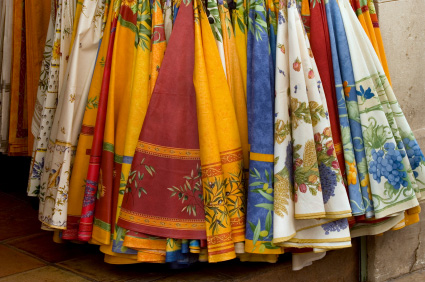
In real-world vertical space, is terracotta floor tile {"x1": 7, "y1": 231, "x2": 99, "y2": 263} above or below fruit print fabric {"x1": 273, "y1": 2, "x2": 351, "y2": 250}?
below

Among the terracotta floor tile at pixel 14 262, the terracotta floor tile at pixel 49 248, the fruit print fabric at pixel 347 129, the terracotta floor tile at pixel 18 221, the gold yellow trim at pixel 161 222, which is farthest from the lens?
the terracotta floor tile at pixel 18 221

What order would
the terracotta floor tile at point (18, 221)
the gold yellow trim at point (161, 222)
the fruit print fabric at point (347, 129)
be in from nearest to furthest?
1. the gold yellow trim at point (161, 222)
2. the fruit print fabric at point (347, 129)
3. the terracotta floor tile at point (18, 221)

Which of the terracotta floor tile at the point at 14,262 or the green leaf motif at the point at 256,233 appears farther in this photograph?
the terracotta floor tile at the point at 14,262

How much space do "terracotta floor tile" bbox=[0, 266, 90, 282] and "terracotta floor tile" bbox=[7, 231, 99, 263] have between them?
0.10 metres

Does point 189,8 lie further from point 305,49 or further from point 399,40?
point 399,40

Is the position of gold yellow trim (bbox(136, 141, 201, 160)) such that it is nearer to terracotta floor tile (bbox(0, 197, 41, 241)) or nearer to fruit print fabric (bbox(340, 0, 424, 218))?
fruit print fabric (bbox(340, 0, 424, 218))

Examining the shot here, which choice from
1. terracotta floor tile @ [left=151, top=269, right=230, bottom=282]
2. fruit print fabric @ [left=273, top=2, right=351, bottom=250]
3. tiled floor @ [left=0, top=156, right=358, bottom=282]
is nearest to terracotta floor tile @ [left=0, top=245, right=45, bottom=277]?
tiled floor @ [left=0, top=156, right=358, bottom=282]

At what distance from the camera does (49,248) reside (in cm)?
237

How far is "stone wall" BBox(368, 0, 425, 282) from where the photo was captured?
2295 millimetres

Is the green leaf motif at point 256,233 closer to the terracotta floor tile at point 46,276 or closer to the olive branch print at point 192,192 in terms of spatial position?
the olive branch print at point 192,192

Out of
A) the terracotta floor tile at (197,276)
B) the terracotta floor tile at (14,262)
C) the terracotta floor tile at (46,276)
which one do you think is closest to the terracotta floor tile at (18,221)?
the terracotta floor tile at (14,262)

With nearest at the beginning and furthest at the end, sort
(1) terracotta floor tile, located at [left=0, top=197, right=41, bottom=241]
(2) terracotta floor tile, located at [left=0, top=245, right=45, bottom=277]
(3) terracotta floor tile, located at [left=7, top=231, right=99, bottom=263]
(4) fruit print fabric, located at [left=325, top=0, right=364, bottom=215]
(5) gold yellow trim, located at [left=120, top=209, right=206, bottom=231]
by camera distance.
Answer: (5) gold yellow trim, located at [left=120, top=209, right=206, bottom=231], (4) fruit print fabric, located at [left=325, top=0, right=364, bottom=215], (2) terracotta floor tile, located at [left=0, top=245, right=45, bottom=277], (3) terracotta floor tile, located at [left=7, top=231, right=99, bottom=263], (1) terracotta floor tile, located at [left=0, top=197, right=41, bottom=241]

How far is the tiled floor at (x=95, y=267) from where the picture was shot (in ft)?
6.58

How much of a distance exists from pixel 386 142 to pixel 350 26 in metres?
0.39
